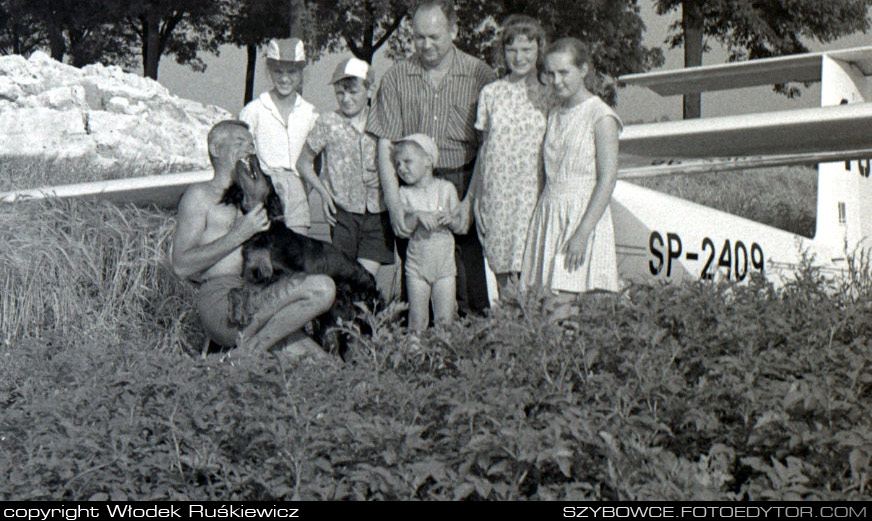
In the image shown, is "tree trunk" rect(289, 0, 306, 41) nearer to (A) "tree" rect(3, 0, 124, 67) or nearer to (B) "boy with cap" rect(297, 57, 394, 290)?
(A) "tree" rect(3, 0, 124, 67)

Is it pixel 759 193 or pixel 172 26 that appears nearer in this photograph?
pixel 759 193

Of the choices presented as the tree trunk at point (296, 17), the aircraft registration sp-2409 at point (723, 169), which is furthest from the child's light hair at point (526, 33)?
the tree trunk at point (296, 17)

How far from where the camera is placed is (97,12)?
95.9ft

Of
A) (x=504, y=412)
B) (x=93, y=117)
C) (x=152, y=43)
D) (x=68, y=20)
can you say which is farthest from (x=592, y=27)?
(x=504, y=412)

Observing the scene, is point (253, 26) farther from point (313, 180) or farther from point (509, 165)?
point (509, 165)

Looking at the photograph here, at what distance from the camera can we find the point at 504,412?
9.76 feet

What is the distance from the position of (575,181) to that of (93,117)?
11212mm

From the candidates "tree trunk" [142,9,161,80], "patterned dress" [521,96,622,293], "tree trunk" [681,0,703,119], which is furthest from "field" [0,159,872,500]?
"tree trunk" [142,9,161,80]

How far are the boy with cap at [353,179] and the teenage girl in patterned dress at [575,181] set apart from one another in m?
0.87

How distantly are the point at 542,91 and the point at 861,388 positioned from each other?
2.11 m

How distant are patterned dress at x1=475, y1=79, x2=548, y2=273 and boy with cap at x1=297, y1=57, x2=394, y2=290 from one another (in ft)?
1.94

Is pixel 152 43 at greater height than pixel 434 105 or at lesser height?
greater

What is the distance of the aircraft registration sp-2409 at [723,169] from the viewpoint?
5.91 meters

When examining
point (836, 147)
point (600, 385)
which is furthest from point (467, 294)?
point (836, 147)
